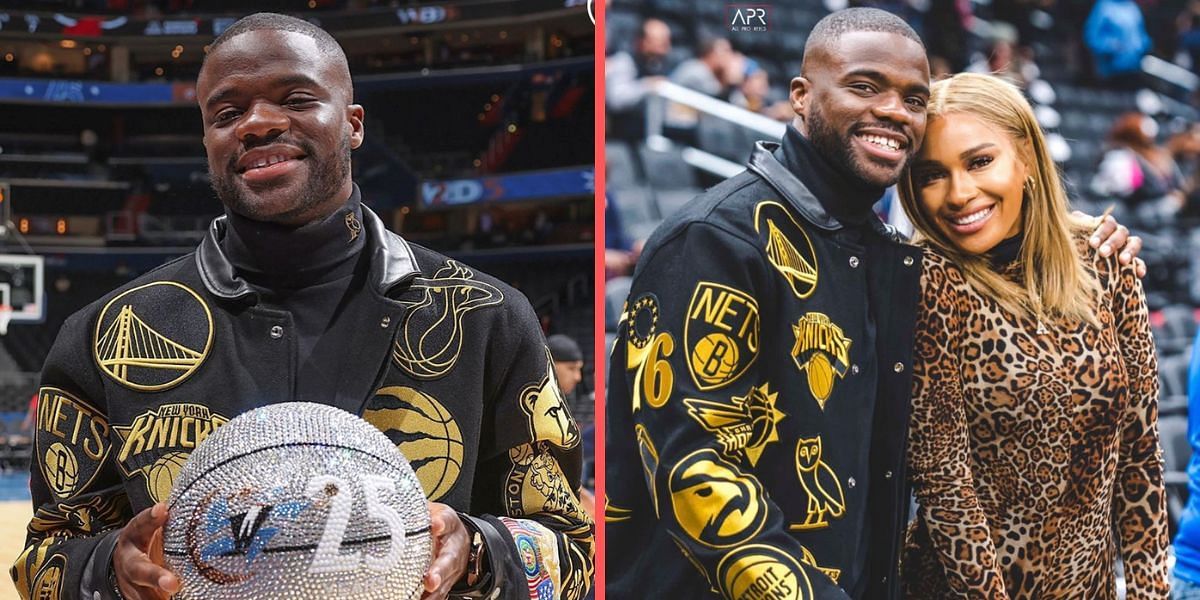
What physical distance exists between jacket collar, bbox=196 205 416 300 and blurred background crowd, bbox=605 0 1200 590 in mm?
1131

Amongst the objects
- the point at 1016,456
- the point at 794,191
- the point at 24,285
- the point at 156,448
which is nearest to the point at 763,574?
the point at 1016,456

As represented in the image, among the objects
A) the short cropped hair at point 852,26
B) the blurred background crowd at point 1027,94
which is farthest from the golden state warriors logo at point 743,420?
the short cropped hair at point 852,26

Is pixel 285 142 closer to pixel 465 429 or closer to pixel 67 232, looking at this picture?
pixel 465 429

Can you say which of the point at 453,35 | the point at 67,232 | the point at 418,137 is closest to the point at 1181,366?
the point at 418,137

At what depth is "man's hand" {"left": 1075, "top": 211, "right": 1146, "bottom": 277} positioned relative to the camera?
2871 mm

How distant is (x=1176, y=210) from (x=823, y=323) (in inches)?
38.4

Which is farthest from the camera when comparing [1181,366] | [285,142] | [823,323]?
[1181,366]

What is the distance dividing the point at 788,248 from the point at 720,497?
0.55m

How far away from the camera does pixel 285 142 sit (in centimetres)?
160

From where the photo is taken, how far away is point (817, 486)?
8.84 feet

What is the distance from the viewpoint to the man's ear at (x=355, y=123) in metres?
1.69

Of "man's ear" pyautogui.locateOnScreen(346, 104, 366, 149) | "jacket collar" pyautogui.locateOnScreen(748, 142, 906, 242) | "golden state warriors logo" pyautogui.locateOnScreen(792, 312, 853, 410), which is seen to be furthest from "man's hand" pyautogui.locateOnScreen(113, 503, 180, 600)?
"jacket collar" pyautogui.locateOnScreen(748, 142, 906, 242)

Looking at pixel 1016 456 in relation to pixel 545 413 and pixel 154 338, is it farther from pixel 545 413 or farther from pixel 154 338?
pixel 154 338

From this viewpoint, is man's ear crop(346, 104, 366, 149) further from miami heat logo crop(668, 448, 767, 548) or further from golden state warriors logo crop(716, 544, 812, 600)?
golden state warriors logo crop(716, 544, 812, 600)
